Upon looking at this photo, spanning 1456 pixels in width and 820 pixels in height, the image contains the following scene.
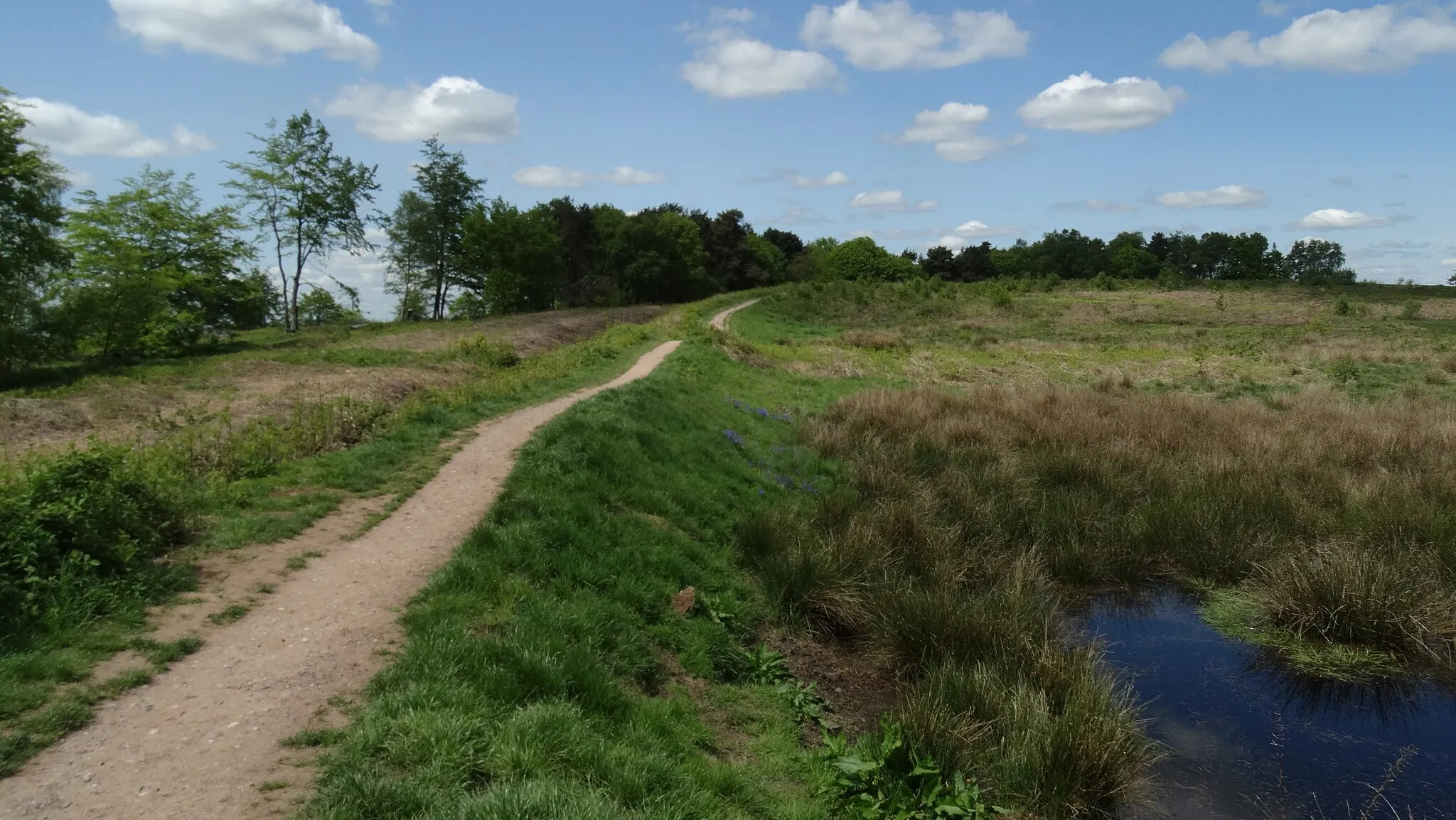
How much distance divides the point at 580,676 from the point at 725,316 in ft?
143

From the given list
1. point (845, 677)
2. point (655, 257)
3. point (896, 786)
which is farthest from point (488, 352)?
point (655, 257)

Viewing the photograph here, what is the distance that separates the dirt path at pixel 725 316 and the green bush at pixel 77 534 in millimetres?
27899

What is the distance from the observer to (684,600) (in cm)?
859

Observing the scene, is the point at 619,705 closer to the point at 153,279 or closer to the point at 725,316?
the point at 153,279

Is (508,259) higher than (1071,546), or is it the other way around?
(508,259)

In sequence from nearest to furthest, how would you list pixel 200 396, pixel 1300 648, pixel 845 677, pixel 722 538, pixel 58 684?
pixel 58 684, pixel 845 677, pixel 1300 648, pixel 722 538, pixel 200 396

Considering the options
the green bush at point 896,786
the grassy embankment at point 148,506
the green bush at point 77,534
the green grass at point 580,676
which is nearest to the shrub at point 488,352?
the grassy embankment at point 148,506

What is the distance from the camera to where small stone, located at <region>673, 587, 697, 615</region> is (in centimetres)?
845

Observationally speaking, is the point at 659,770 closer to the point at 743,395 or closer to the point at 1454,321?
the point at 743,395

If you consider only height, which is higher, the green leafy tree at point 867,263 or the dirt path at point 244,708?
the green leafy tree at point 867,263

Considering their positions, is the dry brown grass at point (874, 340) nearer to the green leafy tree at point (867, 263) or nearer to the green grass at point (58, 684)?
the green grass at point (58, 684)

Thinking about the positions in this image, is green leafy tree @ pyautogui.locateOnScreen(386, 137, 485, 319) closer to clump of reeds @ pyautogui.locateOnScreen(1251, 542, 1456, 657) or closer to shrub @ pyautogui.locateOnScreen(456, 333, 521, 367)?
shrub @ pyautogui.locateOnScreen(456, 333, 521, 367)

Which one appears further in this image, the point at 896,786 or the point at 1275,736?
the point at 1275,736

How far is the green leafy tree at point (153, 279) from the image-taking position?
21703 mm
